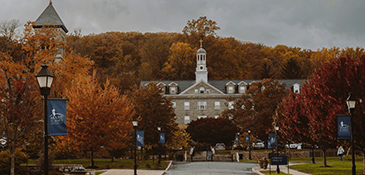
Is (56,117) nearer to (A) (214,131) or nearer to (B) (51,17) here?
(B) (51,17)

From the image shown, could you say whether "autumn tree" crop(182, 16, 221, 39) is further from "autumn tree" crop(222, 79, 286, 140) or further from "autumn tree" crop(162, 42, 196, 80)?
"autumn tree" crop(222, 79, 286, 140)

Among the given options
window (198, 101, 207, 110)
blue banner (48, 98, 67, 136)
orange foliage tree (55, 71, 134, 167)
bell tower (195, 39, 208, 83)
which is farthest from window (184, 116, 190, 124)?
blue banner (48, 98, 67, 136)

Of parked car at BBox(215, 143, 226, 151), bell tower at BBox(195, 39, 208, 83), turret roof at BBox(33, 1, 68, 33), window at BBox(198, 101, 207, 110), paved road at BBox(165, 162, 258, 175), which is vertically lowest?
parked car at BBox(215, 143, 226, 151)

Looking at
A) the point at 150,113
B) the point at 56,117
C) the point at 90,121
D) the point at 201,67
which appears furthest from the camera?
the point at 201,67

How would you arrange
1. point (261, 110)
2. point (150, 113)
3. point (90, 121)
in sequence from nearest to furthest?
point (90, 121) → point (150, 113) → point (261, 110)

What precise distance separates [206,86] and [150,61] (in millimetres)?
24035

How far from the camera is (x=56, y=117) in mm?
14070

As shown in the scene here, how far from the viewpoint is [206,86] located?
90.2 metres

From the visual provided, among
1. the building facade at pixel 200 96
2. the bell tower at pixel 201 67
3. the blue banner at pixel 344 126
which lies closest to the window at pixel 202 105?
the building facade at pixel 200 96

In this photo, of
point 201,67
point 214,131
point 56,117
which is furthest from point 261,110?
Result: point 56,117

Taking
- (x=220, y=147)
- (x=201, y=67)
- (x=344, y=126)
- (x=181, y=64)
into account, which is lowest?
(x=220, y=147)

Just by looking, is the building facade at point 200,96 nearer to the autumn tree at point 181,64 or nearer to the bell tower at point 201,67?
the bell tower at point 201,67

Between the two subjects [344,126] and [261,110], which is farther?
[261,110]

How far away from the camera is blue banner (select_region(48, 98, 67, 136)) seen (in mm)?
13969
